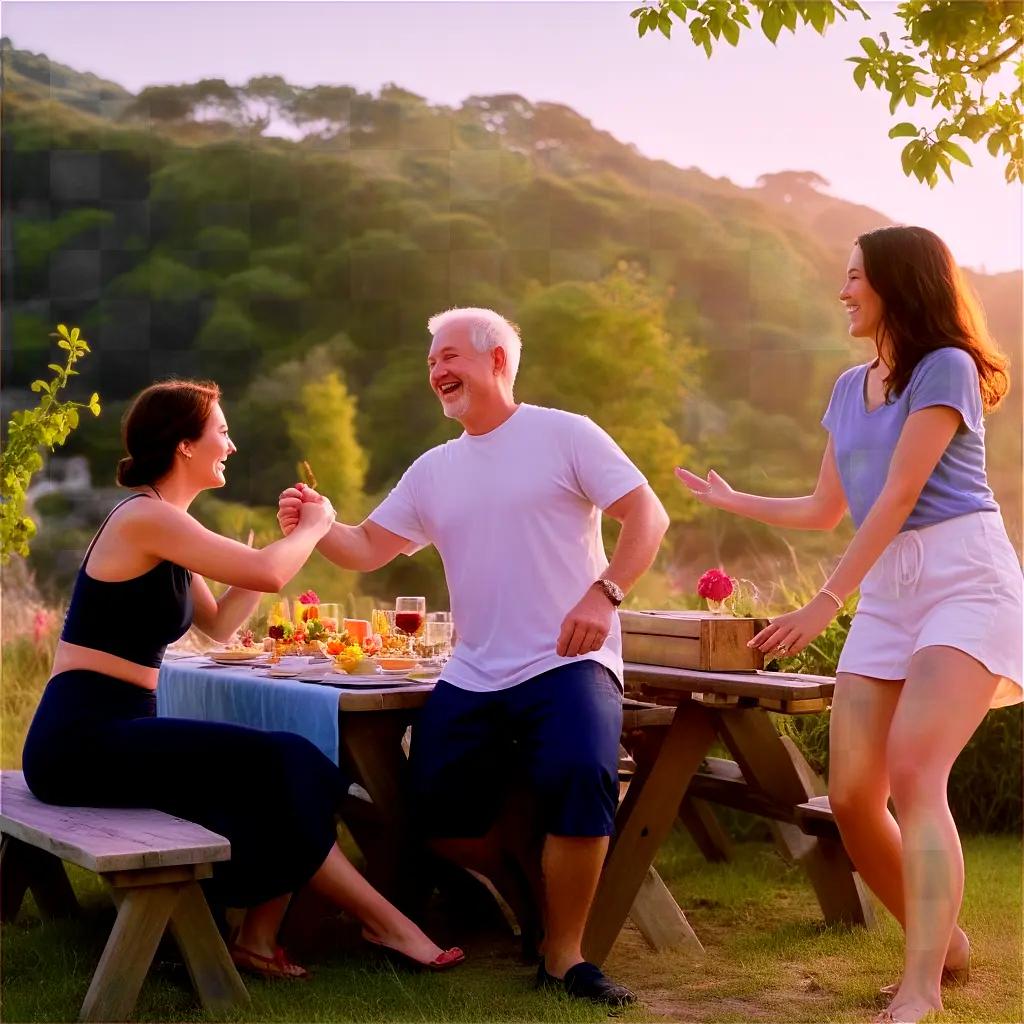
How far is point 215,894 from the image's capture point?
10.2ft

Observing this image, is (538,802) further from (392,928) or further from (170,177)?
(170,177)

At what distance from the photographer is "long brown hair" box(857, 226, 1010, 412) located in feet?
9.53

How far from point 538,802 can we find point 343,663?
2.14 feet

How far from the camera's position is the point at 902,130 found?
338cm

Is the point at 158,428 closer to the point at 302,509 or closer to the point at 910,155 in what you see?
the point at 302,509

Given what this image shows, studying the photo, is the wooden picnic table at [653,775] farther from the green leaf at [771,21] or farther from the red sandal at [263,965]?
the green leaf at [771,21]

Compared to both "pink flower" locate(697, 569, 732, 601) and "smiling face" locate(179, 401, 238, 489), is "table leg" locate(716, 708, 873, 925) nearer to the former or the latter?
"pink flower" locate(697, 569, 732, 601)

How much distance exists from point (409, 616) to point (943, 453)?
5.09 feet

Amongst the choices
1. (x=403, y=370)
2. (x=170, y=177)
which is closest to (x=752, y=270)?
(x=403, y=370)

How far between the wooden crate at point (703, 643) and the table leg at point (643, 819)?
136 millimetres

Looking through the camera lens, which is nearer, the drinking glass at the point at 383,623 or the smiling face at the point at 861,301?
the smiling face at the point at 861,301

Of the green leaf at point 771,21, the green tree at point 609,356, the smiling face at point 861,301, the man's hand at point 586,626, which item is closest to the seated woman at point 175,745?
the man's hand at point 586,626

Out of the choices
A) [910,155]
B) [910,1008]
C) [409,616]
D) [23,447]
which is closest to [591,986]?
[910,1008]

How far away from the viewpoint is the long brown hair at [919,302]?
2904 mm
